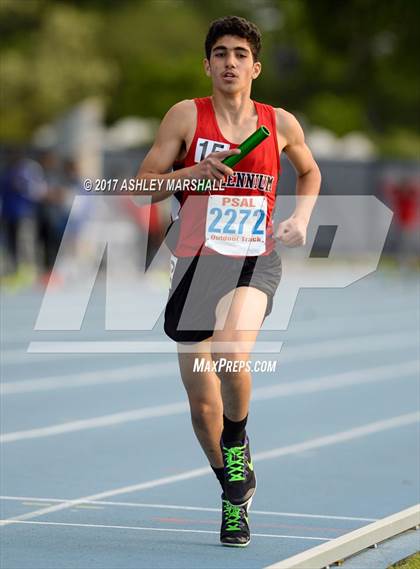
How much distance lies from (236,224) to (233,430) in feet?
2.91

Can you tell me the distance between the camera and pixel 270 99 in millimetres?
83062

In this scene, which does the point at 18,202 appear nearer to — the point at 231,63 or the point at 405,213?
the point at 405,213

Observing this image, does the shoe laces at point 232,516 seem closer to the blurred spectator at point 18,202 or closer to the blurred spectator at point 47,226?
the blurred spectator at point 47,226

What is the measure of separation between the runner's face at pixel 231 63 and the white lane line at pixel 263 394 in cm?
405

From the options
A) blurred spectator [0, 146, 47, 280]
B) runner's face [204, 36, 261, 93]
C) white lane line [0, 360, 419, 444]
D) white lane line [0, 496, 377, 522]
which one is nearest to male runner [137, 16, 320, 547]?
runner's face [204, 36, 261, 93]

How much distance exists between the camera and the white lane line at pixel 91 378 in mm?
13109

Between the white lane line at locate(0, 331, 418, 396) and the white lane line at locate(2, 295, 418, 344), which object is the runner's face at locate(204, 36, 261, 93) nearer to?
the white lane line at locate(0, 331, 418, 396)

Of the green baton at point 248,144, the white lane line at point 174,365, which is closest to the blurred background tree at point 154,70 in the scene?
the white lane line at point 174,365

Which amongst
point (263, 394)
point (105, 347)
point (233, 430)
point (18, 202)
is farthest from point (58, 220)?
point (233, 430)

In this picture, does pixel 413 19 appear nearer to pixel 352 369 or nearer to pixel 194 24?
pixel 352 369

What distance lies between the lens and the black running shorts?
6746 millimetres

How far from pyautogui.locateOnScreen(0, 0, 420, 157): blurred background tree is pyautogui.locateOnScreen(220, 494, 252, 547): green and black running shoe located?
53.5 meters

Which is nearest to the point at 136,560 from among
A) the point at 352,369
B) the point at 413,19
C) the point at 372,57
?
the point at 352,369

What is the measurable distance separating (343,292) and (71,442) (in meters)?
17.9
